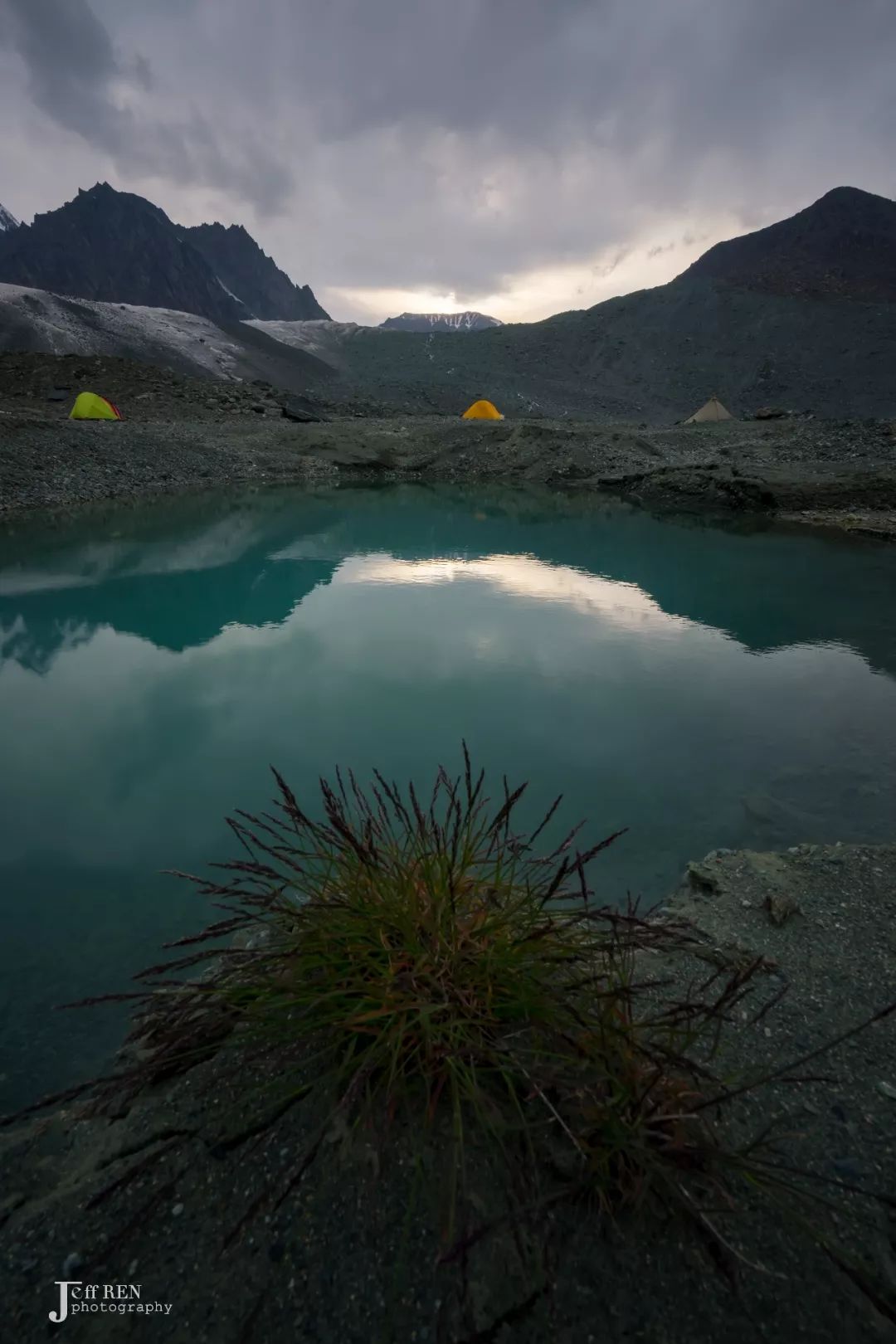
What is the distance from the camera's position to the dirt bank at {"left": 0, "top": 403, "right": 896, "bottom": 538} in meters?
22.0

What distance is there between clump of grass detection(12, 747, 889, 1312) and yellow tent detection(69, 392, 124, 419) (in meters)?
37.6

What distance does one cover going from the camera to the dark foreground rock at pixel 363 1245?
173 centimetres

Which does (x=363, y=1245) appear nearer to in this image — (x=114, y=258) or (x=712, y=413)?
(x=712, y=413)

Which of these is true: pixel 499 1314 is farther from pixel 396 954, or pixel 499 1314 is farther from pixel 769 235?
pixel 769 235

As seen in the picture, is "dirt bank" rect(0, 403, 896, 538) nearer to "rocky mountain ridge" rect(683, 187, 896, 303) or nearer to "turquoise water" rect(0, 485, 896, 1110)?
"turquoise water" rect(0, 485, 896, 1110)

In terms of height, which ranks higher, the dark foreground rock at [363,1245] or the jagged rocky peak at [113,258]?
the jagged rocky peak at [113,258]

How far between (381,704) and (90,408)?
33.3 metres

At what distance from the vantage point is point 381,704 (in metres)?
8.34

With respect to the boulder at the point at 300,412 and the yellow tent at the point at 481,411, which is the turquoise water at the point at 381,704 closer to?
the boulder at the point at 300,412

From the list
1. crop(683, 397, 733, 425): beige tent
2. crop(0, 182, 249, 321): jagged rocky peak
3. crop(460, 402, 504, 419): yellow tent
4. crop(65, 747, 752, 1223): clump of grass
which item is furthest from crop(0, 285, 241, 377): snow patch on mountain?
crop(0, 182, 249, 321): jagged rocky peak

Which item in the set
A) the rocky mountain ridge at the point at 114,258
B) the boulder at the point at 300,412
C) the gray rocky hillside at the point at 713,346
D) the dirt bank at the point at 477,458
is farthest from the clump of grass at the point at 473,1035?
the rocky mountain ridge at the point at 114,258

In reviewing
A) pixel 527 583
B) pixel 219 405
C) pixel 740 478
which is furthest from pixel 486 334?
pixel 527 583

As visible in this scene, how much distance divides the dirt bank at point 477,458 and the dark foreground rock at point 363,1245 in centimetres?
2056

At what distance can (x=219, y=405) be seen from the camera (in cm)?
3869
